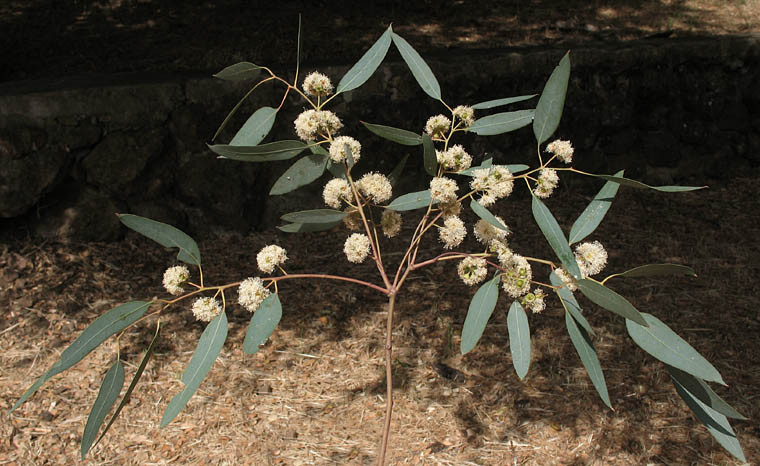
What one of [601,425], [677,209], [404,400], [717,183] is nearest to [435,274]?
[404,400]

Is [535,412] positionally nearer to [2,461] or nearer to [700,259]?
[700,259]

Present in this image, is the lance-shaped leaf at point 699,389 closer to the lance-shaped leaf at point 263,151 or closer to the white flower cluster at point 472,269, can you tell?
the white flower cluster at point 472,269

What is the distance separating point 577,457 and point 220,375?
133 cm

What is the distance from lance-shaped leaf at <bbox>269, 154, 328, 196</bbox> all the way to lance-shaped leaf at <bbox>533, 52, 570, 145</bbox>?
0.39 meters

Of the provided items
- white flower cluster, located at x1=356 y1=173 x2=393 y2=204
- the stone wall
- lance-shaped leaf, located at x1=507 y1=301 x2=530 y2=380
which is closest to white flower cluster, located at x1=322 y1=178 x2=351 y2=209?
white flower cluster, located at x1=356 y1=173 x2=393 y2=204

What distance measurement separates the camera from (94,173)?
3.03m

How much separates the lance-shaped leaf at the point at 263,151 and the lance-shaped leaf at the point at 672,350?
65cm

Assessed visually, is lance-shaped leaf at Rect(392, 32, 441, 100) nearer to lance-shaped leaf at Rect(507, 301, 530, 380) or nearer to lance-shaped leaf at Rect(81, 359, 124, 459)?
lance-shaped leaf at Rect(507, 301, 530, 380)

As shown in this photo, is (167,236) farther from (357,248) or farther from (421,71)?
(421,71)

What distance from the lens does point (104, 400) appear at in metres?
1.09

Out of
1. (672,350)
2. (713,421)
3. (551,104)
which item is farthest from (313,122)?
(713,421)

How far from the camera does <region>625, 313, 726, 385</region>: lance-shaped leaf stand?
0.94 meters

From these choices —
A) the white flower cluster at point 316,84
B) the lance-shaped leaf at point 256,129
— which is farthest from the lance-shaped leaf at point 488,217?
the lance-shaped leaf at point 256,129

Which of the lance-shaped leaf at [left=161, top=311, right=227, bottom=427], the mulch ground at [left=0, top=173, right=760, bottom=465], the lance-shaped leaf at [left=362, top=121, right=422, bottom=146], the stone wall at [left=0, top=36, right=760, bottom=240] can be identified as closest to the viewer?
the lance-shaped leaf at [left=161, top=311, right=227, bottom=427]
